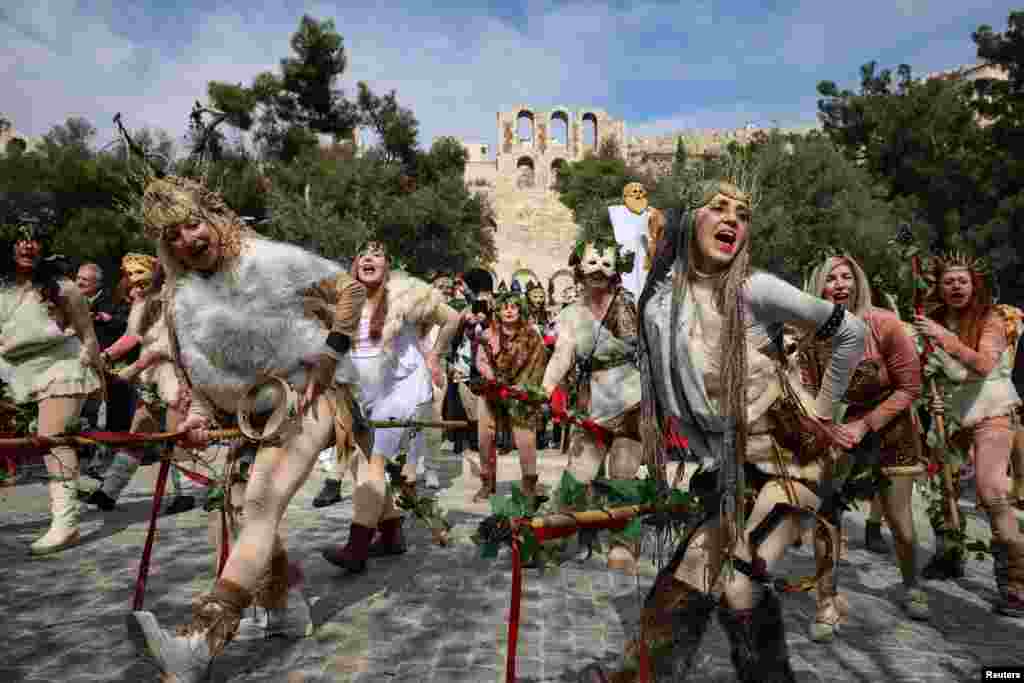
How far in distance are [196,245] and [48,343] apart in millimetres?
3292

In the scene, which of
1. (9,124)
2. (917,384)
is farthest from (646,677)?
(9,124)

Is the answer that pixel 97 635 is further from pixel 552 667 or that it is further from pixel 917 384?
pixel 917 384

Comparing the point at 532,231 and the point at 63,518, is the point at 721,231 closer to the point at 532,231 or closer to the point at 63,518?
the point at 63,518

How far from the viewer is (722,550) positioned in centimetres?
301

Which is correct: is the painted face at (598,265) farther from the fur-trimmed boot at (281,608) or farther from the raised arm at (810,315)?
the fur-trimmed boot at (281,608)

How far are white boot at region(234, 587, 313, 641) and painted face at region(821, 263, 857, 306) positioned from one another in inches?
128

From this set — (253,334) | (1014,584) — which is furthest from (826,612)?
(253,334)

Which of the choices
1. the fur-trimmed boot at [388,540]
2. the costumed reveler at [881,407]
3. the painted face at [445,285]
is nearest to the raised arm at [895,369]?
the costumed reveler at [881,407]

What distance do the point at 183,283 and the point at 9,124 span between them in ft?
222

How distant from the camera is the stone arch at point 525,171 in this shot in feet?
303

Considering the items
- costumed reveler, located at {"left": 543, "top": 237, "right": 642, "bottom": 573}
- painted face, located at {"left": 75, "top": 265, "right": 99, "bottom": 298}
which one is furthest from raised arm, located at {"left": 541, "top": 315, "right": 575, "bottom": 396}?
painted face, located at {"left": 75, "top": 265, "right": 99, "bottom": 298}

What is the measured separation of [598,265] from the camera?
6.26m

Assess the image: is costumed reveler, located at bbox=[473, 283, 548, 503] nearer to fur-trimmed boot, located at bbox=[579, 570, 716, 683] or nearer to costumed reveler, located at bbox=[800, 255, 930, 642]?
costumed reveler, located at bbox=[800, 255, 930, 642]

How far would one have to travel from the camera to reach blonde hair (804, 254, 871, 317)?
4578mm
